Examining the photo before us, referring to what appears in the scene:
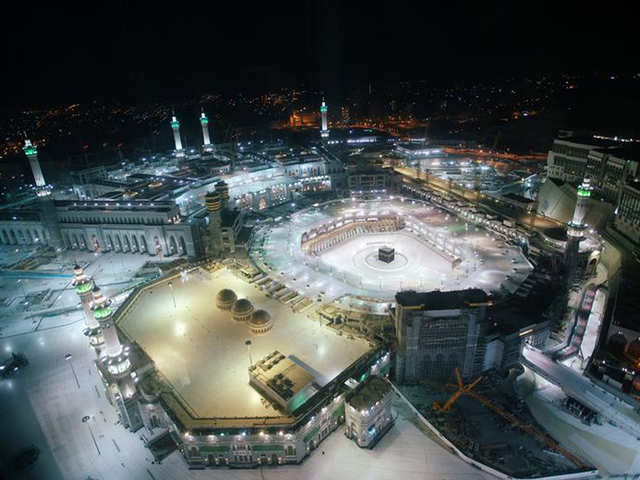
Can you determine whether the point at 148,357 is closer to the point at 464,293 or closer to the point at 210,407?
the point at 210,407

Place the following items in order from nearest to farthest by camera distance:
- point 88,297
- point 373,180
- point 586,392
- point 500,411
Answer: point 500,411 < point 586,392 < point 88,297 < point 373,180

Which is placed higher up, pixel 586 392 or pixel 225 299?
pixel 225 299

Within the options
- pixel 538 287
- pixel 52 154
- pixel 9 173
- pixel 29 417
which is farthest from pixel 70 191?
pixel 538 287

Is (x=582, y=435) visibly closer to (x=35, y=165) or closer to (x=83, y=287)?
(x=83, y=287)

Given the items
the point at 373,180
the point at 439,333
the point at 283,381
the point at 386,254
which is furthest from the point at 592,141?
the point at 283,381

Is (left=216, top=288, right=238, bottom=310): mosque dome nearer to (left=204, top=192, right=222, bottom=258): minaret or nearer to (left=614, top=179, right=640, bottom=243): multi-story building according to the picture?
(left=204, top=192, right=222, bottom=258): minaret

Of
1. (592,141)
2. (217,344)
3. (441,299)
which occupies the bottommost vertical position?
(217,344)
